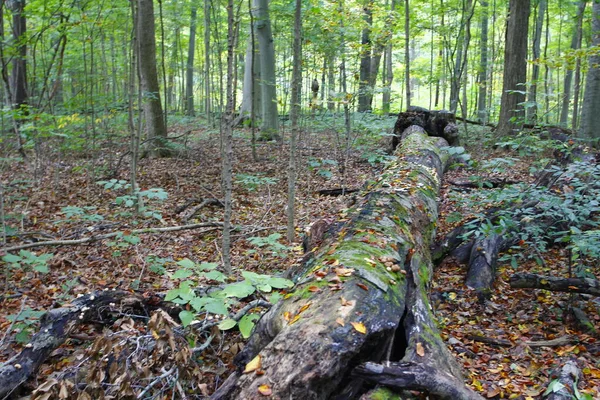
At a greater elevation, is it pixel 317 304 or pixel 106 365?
pixel 317 304

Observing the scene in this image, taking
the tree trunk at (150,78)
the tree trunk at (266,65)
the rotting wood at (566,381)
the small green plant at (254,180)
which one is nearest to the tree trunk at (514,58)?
the tree trunk at (266,65)

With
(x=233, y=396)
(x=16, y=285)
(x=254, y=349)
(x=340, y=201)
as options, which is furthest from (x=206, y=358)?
(x=340, y=201)

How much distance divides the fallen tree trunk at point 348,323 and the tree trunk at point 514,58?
7.29 meters

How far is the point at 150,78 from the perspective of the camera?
379 inches

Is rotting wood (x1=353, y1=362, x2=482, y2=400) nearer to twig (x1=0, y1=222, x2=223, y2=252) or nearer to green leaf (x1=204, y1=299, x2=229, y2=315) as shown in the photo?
green leaf (x1=204, y1=299, x2=229, y2=315)

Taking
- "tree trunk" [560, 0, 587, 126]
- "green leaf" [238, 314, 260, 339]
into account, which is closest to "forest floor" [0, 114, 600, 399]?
"green leaf" [238, 314, 260, 339]

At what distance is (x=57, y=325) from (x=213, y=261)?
2251mm

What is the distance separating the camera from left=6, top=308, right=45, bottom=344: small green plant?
3.11 metres

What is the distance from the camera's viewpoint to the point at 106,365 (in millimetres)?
2299

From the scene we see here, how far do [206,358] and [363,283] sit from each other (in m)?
1.26

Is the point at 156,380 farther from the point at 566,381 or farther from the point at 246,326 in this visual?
the point at 566,381

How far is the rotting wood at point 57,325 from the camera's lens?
2438 mm

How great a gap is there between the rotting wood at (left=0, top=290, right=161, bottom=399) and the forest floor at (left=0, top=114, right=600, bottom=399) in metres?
0.14

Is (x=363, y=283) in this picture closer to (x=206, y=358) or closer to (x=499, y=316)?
(x=206, y=358)
